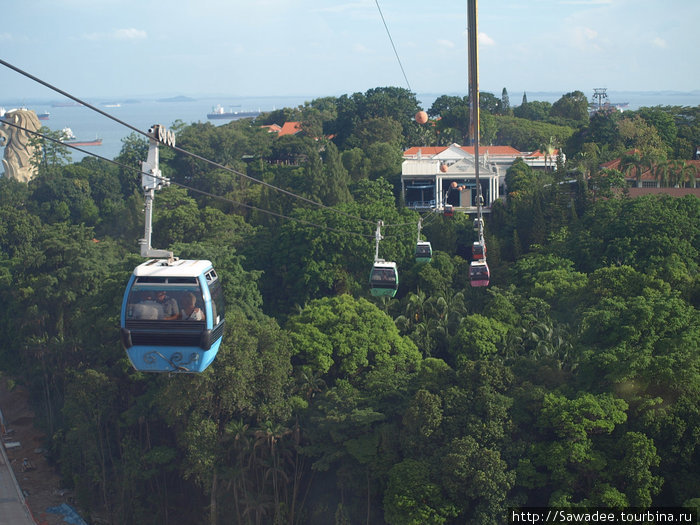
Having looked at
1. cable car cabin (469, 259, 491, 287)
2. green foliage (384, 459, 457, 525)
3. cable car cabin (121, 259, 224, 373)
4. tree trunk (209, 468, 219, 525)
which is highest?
cable car cabin (121, 259, 224, 373)

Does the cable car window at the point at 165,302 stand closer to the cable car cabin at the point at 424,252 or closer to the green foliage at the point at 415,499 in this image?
the green foliage at the point at 415,499

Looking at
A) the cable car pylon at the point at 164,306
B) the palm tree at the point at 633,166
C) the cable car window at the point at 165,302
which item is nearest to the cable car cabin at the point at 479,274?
the cable car pylon at the point at 164,306

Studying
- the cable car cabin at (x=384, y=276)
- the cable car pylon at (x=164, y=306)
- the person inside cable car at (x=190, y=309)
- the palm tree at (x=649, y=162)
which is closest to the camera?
the cable car pylon at (x=164, y=306)

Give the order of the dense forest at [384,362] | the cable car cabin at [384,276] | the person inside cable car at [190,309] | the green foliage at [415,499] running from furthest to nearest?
the cable car cabin at [384,276] < the dense forest at [384,362] < the green foliage at [415,499] < the person inside cable car at [190,309]

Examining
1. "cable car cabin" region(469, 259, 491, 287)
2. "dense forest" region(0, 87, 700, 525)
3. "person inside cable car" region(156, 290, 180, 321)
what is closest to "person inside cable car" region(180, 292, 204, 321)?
"person inside cable car" region(156, 290, 180, 321)

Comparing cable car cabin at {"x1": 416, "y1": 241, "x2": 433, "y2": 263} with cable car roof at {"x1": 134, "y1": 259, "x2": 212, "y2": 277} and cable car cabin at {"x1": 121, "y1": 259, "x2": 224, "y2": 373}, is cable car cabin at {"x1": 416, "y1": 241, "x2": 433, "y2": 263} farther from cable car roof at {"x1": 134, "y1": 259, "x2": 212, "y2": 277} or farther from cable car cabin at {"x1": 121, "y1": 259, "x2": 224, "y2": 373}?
cable car roof at {"x1": 134, "y1": 259, "x2": 212, "y2": 277}

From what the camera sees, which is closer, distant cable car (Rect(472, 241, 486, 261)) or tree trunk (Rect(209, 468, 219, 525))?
distant cable car (Rect(472, 241, 486, 261))

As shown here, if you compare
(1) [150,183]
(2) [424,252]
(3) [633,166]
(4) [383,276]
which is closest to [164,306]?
(1) [150,183]
